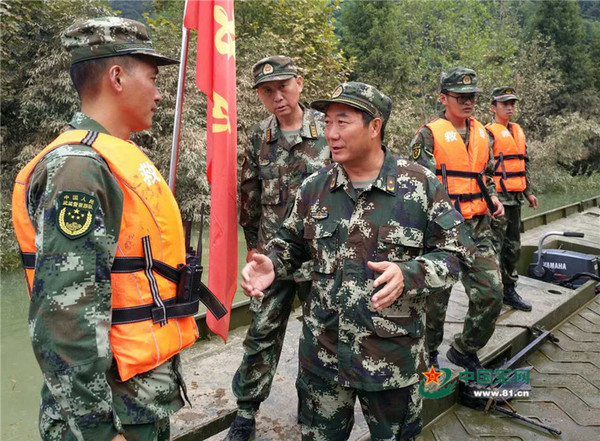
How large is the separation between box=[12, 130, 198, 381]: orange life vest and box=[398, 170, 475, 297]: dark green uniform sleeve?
0.90 m

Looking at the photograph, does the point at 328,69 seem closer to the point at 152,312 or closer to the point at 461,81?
the point at 461,81

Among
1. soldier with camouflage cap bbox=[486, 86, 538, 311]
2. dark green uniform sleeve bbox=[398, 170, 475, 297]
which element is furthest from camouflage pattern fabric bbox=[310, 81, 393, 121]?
soldier with camouflage cap bbox=[486, 86, 538, 311]

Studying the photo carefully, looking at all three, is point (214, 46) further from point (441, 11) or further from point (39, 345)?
point (441, 11)

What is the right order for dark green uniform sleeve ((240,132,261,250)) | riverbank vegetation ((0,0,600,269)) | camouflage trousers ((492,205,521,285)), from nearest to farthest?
dark green uniform sleeve ((240,132,261,250)), camouflage trousers ((492,205,521,285)), riverbank vegetation ((0,0,600,269))

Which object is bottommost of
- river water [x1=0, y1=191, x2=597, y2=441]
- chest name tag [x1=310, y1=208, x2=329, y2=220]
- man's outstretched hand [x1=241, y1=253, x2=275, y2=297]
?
river water [x1=0, y1=191, x2=597, y2=441]

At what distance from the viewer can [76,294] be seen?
1370 millimetres

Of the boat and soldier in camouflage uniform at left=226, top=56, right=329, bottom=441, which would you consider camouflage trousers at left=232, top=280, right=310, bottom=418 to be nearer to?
soldier in camouflage uniform at left=226, top=56, right=329, bottom=441

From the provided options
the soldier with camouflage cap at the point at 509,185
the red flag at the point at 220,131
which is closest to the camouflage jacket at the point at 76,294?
the red flag at the point at 220,131

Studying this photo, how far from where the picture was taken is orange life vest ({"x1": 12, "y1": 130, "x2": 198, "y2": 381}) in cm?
153

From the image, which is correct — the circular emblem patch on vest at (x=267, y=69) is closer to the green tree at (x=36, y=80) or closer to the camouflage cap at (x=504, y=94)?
the camouflage cap at (x=504, y=94)

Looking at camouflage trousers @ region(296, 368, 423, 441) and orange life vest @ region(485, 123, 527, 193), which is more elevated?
orange life vest @ region(485, 123, 527, 193)

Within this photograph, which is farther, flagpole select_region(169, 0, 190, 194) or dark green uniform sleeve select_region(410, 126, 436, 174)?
dark green uniform sleeve select_region(410, 126, 436, 174)

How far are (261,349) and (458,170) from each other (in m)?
2.02

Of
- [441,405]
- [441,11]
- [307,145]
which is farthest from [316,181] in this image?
[441,11]
